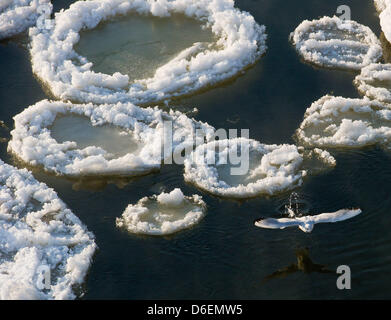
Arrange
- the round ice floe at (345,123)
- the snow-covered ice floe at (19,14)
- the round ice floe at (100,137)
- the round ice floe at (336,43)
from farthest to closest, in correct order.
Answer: the snow-covered ice floe at (19,14) < the round ice floe at (336,43) < the round ice floe at (345,123) < the round ice floe at (100,137)

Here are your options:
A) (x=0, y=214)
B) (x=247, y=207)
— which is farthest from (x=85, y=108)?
(x=247, y=207)

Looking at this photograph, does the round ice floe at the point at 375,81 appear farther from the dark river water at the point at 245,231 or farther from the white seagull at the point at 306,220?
the white seagull at the point at 306,220

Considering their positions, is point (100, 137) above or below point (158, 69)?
below

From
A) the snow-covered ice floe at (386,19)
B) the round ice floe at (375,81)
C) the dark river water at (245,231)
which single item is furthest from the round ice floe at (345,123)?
the snow-covered ice floe at (386,19)

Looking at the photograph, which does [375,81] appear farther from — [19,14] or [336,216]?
[19,14]

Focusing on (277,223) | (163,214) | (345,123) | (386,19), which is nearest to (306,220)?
(277,223)
